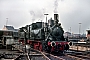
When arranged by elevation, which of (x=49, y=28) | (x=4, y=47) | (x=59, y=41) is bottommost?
(x=4, y=47)

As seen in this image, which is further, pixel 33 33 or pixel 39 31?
pixel 33 33

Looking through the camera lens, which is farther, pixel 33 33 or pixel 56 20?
pixel 33 33

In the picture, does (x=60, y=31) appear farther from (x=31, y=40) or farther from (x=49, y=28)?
(x=31, y=40)

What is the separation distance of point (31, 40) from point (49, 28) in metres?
4.44

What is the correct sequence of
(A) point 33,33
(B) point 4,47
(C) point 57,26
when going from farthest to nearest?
(B) point 4,47, (A) point 33,33, (C) point 57,26

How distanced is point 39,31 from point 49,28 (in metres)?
1.58

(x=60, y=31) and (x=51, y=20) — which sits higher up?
(x=51, y=20)

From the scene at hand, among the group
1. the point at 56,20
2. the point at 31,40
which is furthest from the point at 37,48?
the point at 56,20

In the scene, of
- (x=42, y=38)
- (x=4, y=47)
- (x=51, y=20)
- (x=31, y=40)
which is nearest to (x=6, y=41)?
(x=4, y=47)

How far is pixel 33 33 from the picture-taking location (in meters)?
20.6

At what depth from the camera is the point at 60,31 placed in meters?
17.5

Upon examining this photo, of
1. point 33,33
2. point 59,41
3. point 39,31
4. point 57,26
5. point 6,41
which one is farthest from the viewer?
point 6,41

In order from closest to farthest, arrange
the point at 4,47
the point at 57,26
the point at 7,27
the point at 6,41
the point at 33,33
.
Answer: the point at 57,26, the point at 33,33, the point at 6,41, the point at 4,47, the point at 7,27

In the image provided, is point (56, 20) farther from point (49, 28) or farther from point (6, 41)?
point (6, 41)
